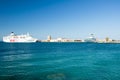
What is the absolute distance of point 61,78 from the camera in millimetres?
19031

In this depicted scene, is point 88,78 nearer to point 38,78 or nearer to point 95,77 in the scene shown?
point 95,77

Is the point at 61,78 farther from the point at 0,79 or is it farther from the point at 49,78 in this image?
the point at 0,79

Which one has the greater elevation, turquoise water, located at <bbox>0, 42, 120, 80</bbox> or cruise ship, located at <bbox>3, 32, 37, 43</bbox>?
cruise ship, located at <bbox>3, 32, 37, 43</bbox>

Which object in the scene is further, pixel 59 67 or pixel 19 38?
pixel 19 38

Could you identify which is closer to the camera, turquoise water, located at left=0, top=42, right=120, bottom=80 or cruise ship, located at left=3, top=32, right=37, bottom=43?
turquoise water, located at left=0, top=42, right=120, bottom=80

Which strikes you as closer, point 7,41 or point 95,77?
point 95,77

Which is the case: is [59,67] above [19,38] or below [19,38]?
below

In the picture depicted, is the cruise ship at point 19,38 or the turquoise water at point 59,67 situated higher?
the cruise ship at point 19,38

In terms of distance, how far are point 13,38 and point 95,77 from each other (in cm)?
15812

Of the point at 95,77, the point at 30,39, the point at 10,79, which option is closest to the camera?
the point at 10,79

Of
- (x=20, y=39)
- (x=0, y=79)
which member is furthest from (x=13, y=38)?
(x=0, y=79)

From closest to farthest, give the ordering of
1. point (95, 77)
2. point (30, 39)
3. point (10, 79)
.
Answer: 1. point (10, 79)
2. point (95, 77)
3. point (30, 39)

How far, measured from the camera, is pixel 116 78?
64.5 feet

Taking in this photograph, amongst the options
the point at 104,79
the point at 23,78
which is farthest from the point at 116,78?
the point at 23,78
